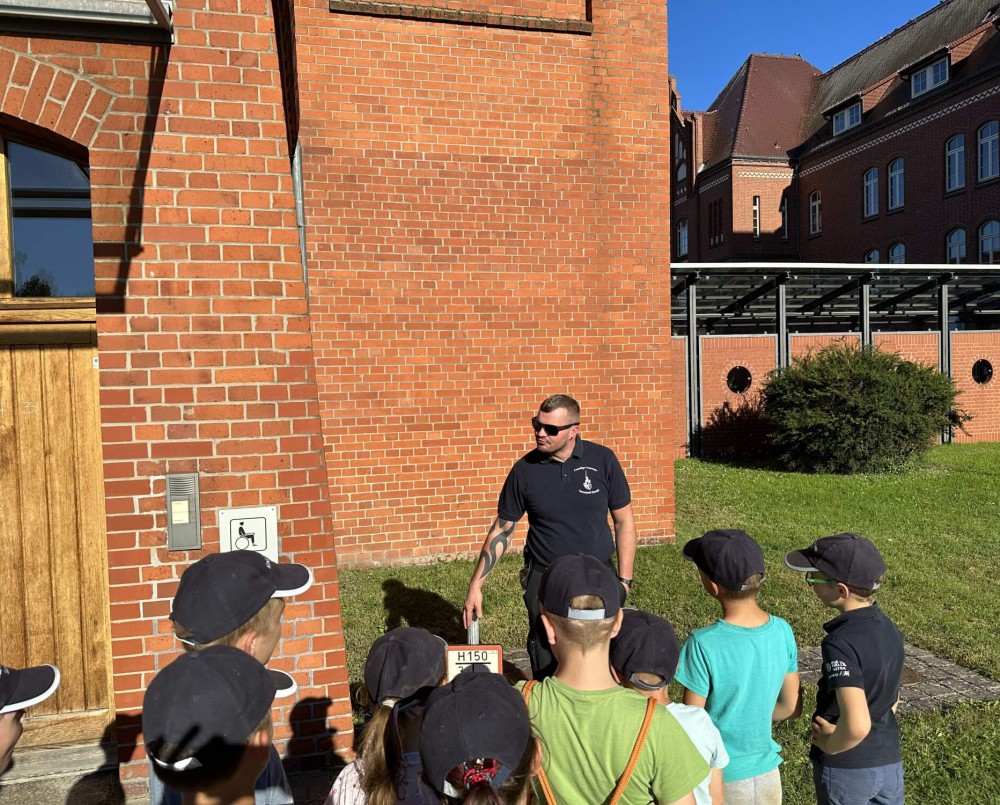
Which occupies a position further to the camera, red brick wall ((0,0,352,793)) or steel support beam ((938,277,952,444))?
steel support beam ((938,277,952,444))

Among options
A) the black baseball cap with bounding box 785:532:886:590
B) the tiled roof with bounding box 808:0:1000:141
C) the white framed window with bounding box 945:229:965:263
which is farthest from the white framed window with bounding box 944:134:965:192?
the black baseball cap with bounding box 785:532:886:590

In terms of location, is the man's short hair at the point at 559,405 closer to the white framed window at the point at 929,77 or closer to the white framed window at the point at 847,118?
the white framed window at the point at 929,77

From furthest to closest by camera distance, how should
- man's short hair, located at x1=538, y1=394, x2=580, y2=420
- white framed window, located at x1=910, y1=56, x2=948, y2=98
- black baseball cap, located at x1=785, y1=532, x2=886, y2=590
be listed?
white framed window, located at x1=910, y1=56, x2=948, y2=98, man's short hair, located at x1=538, y1=394, x2=580, y2=420, black baseball cap, located at x1=785, y1=532, x2=886, y2=590

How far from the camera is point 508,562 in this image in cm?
771

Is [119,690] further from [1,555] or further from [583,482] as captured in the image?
[583,482]

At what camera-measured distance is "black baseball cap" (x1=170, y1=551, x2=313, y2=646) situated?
198 centimetres

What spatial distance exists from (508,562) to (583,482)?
4.08 m

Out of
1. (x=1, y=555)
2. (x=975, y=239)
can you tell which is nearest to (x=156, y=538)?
(x=1, y=555)

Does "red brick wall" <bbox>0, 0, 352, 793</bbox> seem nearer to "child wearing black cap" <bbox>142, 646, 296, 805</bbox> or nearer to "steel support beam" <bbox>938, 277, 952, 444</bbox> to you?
"child wearing black cap" <bbox>142, 646, 296, 805</bbox>

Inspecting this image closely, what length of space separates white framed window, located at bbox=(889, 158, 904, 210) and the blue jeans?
109ft

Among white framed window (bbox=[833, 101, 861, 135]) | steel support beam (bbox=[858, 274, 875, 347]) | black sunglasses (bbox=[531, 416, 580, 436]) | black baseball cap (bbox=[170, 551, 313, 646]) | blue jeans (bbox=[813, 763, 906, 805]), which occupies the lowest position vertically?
blue jeans (bbox=[813, 763, 906, 805])

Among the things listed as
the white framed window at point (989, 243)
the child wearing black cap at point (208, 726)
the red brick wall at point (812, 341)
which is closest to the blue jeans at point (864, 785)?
the child wearing black cap at point (208, 726)

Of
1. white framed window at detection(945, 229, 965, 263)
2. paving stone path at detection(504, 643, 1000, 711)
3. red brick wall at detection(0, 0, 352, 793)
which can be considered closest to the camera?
red brick wall at detection(0, 0, 352, 793)

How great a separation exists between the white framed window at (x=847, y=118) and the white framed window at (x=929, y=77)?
2.82 meters
